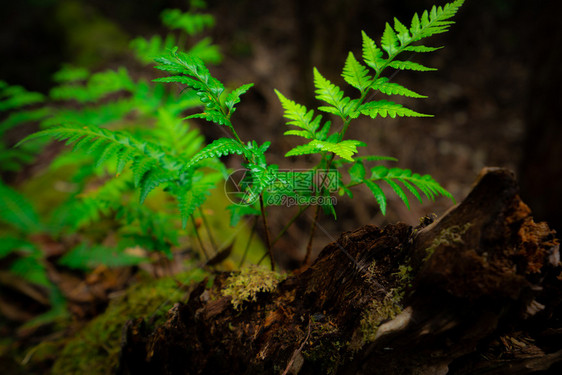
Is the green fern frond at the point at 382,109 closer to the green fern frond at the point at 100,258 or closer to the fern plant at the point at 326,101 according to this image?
the fern plant at the point at 326,101

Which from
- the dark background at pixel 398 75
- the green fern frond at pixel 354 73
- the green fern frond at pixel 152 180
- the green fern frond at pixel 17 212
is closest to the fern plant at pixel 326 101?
the green fern frond at pixel 354 73

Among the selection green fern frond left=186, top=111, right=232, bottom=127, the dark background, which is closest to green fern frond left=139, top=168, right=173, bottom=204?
green fern frond left=186, top=111, right=232, bottom=127

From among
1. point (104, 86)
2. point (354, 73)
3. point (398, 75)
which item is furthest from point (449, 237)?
point (398, 75)

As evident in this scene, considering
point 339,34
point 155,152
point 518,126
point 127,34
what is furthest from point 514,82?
point 127,34

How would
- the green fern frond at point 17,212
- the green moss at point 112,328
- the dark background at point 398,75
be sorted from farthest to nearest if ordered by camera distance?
the dark background at point 398,75, the green fern frond at point 17,212, the green moss at point 112,328

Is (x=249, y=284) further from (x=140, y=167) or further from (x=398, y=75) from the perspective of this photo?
(x=398, y=75)

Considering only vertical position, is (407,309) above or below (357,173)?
below
